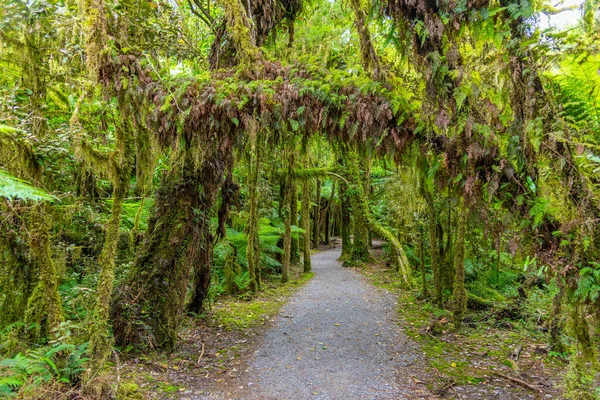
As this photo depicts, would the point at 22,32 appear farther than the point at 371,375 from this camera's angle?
No

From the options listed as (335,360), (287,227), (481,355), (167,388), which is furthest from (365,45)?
(287,227)

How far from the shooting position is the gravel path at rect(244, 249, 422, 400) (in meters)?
4.49

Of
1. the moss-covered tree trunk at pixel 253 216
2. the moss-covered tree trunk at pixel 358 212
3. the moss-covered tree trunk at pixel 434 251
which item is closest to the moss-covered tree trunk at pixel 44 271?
the moss-covered tree trunk at pixel 253 216

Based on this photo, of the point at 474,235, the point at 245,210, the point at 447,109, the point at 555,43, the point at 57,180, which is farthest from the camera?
the point at 245,210

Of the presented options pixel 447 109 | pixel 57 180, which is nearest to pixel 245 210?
pixel 57 180

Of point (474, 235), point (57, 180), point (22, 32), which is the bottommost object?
point (474, 235)

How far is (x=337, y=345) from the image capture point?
20.0ft

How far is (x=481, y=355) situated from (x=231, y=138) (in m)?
5.19

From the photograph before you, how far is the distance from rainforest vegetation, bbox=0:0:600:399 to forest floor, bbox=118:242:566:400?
575 mm

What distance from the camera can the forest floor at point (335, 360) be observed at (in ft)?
14.6

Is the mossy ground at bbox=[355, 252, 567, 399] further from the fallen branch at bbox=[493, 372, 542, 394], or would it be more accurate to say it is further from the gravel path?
the gravel path

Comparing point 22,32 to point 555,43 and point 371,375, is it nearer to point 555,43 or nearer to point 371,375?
point 555,43

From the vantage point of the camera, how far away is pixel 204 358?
5457 millimetres

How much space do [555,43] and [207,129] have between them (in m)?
3.87
